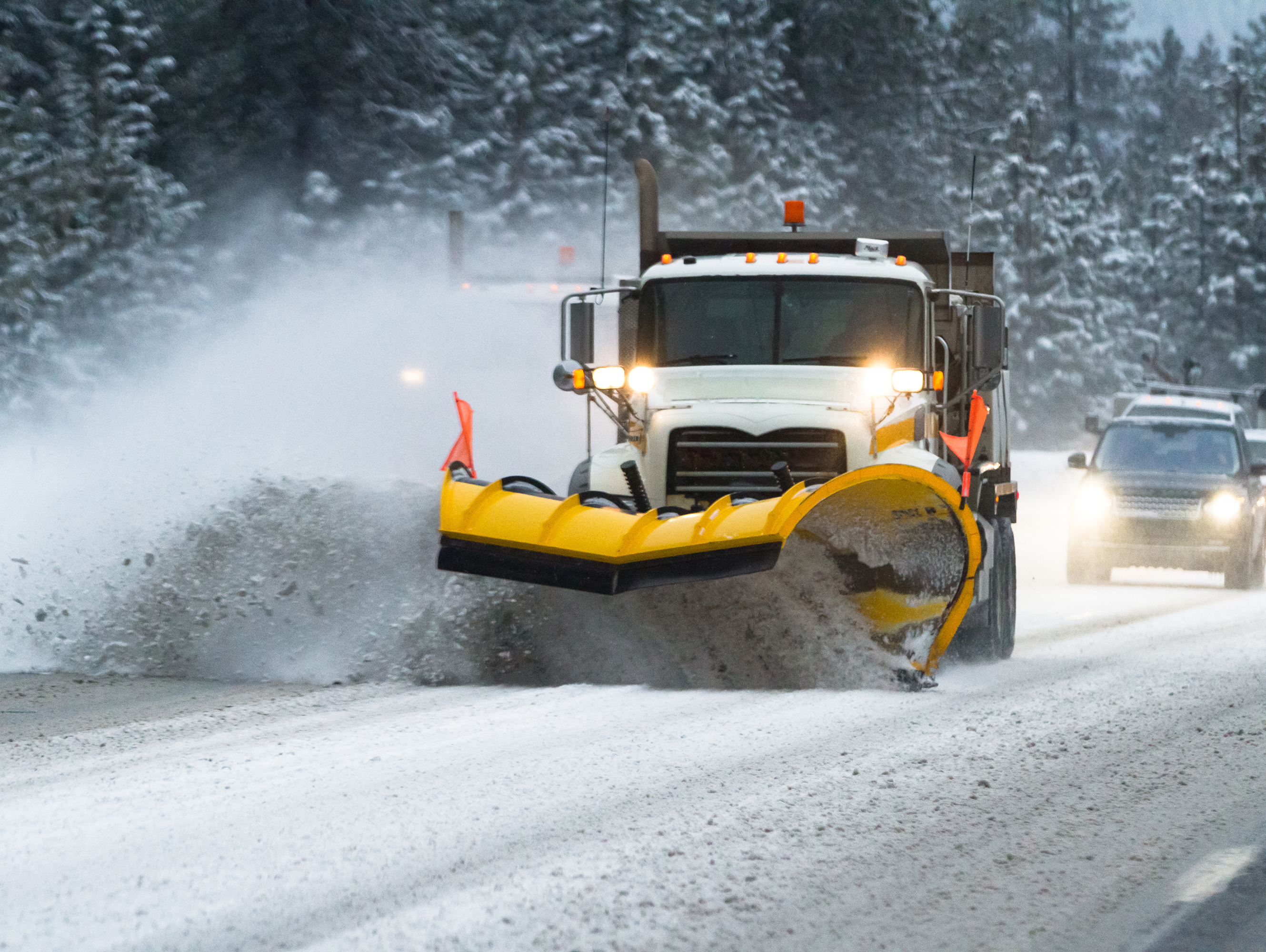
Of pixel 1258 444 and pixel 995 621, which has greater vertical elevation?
pixel 995 621

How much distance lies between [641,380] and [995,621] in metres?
2.67

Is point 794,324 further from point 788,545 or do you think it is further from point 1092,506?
point 1092,506

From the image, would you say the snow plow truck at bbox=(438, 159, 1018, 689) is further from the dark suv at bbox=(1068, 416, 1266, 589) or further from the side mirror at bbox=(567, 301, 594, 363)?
the dark suv at bbox=(1068, 416, 1266, 589)

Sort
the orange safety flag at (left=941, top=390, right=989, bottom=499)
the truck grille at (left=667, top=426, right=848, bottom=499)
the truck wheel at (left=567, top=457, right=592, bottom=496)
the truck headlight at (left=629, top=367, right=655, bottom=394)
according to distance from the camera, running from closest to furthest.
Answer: the orange safety flag at (left=941, top=390, right=989, bottom=499), the truck grille at (left=667, top=426, right=848, bottom=499), the truck wheel at (left=567, top=457, right=592, bottom=496), the truck headlight at (left=629, top=367, right=655, bottom=394)

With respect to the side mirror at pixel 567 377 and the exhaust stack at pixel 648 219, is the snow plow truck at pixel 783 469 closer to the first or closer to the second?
the side mirror at pixel 567 377

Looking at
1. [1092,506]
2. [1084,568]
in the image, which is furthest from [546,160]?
[1084,568]

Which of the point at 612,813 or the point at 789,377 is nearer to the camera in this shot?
the point at 612,813

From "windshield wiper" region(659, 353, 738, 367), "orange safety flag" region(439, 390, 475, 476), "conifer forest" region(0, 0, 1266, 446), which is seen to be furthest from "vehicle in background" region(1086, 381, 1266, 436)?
"orange safety flag" region(439, 390, 475, 476)

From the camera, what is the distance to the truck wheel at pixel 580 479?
935 centimetres

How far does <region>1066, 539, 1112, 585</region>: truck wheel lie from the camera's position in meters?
17.7

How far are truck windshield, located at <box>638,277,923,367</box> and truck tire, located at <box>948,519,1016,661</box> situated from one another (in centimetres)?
151

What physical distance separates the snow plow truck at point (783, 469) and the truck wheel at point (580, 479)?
2 centimetres

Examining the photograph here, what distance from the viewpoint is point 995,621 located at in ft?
35.1

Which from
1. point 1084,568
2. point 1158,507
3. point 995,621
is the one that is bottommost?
point 1084,568
